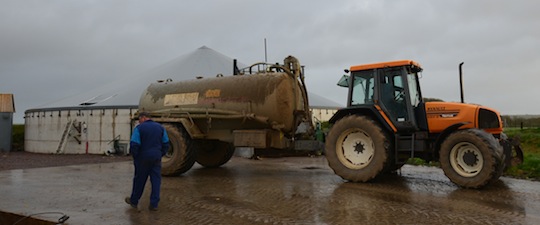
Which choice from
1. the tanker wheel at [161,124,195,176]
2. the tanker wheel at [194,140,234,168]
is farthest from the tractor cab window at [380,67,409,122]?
the tanker wheel at [194,140,234,168]

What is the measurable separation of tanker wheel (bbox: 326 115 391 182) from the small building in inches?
938

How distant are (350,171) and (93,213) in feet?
17.1

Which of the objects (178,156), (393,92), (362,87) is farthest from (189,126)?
(393,92)

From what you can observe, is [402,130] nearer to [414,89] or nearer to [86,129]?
[414,89]

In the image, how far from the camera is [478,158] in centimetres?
814

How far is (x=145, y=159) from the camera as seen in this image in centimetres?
663

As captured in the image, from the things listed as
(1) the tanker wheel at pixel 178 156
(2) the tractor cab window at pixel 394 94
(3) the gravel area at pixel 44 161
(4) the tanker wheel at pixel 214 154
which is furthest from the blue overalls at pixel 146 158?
(3) the gravel area at pixel 44 161

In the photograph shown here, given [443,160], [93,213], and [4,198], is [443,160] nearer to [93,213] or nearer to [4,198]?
[93,213]

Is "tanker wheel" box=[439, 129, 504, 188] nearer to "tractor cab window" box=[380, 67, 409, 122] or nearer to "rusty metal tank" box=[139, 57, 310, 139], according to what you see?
"tractor cab window" box=[380, 67, 409, 122]

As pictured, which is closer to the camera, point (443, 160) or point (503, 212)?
point (503, 212)

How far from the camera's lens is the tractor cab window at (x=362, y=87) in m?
9.55

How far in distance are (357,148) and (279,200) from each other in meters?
2.78

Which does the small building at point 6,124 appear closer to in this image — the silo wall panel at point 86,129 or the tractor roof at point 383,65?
the silo wall panel at point 86,129

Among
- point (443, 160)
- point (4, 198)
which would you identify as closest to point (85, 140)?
point (4, 198)
